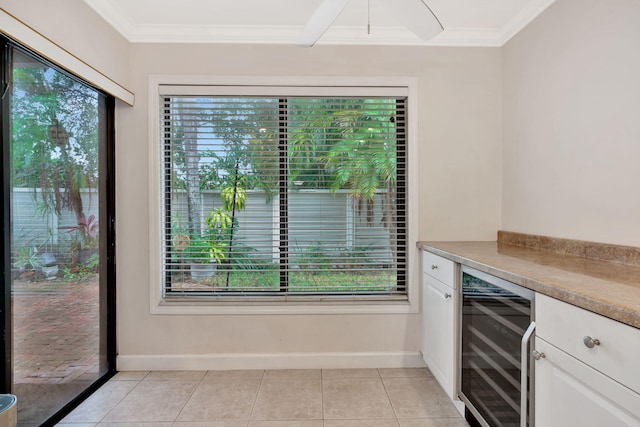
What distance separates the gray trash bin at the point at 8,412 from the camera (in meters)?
1.13

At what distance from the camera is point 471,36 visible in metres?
2.47

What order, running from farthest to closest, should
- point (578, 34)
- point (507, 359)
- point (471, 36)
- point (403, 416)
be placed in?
point (471, 36) < point (403, 416) < point (578, 34) < point (507, 359)

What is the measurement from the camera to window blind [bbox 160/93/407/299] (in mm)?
2531

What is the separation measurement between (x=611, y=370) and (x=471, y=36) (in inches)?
91.9

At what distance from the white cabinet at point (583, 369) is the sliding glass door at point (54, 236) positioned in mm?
2281

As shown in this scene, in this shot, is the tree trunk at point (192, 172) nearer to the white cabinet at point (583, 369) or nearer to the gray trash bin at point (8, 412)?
the gray trash bin at point (8, 412)

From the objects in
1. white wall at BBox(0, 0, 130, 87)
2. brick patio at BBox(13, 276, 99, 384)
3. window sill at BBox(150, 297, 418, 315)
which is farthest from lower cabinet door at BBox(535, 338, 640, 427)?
white wall at BBox(0, 0, 130, 87)

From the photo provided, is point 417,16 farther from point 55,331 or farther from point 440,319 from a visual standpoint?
point 55,331

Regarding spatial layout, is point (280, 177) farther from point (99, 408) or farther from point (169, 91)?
point (99, 408)

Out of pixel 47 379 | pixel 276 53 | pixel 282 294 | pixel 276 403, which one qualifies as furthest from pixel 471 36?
pixel 47 379

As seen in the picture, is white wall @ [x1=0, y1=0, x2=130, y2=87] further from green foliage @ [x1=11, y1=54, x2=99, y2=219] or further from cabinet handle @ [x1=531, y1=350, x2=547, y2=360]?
cabinet handle @ [x1=531, y1=350, x2=547, y2=360]

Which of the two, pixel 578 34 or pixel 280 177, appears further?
pixel 280 177

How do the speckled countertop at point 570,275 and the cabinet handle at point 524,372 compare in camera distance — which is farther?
the cabinet handle at point 524,372

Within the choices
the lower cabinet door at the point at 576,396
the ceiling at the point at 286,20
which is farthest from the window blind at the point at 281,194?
the lower cabinet door at the point at 576,396
